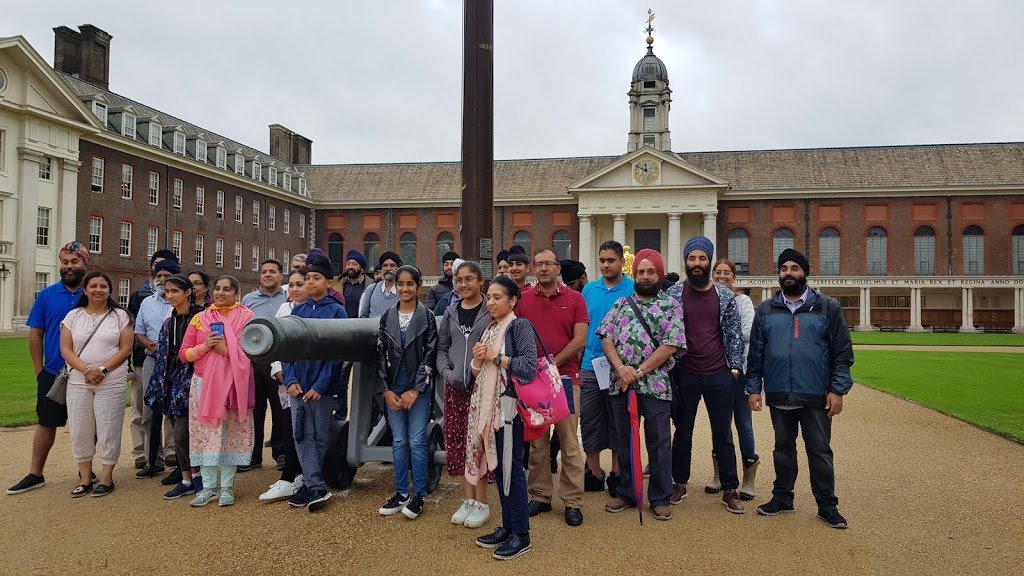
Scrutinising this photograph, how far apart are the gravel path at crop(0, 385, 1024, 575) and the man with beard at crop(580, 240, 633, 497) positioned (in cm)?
30

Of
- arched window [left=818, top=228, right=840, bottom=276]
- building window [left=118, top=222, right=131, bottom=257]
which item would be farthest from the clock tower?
building window [left=118, top=222, right=131, bottom=257]

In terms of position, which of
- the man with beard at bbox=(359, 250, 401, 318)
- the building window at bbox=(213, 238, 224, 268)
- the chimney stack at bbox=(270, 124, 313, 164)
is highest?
the chimney stack at bbox=(270, 124, 313, 164)

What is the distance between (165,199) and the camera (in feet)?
118

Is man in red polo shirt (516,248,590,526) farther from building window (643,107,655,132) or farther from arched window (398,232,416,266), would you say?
building window (643,107,655,132)

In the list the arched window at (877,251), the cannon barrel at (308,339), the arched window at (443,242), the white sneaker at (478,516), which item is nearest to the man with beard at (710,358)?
the white sneaker at (478,516)

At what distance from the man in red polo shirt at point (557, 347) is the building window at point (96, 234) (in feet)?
109

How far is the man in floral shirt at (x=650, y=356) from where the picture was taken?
16.4ft

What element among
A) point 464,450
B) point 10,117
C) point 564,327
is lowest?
point 464,450

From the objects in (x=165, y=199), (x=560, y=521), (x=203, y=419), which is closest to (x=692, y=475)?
(x=560, y=521)

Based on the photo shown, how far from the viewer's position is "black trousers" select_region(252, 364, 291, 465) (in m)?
6.14

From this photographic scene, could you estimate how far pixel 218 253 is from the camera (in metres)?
39.9

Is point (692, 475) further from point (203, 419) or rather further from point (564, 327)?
point (203, 419)

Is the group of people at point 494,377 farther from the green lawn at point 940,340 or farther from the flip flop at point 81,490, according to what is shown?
the green lawn at point 940,340

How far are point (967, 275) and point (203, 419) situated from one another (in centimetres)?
4865
